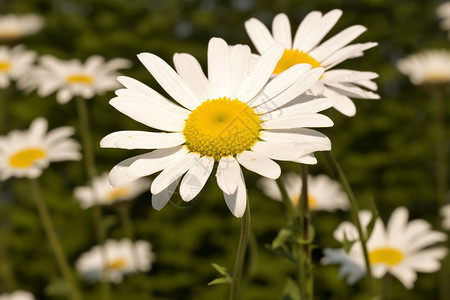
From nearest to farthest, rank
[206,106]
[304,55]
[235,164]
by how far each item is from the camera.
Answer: [235,164]
[206,106]
[304,55]

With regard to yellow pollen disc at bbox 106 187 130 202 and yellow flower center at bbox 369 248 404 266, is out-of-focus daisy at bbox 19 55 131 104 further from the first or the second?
yellow flower center at bbox 369 248 404 266

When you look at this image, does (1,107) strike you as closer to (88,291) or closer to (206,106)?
(88,291)

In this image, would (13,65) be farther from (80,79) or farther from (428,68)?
(428,68)

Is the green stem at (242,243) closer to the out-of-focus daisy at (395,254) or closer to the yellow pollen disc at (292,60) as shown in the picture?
the yellow pollen disc at (292,60)

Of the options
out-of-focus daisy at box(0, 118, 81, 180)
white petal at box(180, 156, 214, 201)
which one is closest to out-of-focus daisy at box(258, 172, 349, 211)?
out-of-focus daisy at box(0, 118, 81, 180)

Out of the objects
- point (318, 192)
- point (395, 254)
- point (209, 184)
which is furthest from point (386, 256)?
point (209, 184)

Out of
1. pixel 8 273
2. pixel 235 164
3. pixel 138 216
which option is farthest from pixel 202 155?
pixel 138 216
